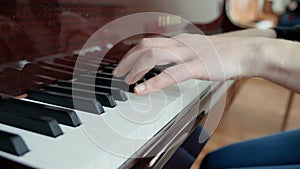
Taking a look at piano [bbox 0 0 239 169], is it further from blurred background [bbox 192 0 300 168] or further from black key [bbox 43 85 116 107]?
blurred background [bbox 192 0 300 168]

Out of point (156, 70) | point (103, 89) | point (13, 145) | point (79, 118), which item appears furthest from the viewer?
point (156, 70)

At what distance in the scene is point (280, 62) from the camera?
55 cm

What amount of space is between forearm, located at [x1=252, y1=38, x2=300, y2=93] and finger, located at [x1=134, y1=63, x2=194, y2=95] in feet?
0.46

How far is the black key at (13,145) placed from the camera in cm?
30

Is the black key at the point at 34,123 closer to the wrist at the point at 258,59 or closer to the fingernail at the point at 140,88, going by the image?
the fingernail at the point at 140,88

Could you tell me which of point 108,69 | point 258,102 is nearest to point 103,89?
point 108,69

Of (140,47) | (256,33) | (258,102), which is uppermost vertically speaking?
(140,47)

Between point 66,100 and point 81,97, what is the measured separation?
0.07 feet

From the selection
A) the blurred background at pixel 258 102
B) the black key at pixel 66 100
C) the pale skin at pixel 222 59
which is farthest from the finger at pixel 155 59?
the blurred background at pixel 258 102

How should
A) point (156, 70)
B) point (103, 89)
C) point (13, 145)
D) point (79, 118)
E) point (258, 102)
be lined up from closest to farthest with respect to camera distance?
point (13, 145) → point (79, 118) → point (103, 89) → point (156, 70) → point (258, 102)

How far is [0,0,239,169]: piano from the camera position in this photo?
330mm

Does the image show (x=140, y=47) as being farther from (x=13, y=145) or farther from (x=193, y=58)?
(x=13, y=145)

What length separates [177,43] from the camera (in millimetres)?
606

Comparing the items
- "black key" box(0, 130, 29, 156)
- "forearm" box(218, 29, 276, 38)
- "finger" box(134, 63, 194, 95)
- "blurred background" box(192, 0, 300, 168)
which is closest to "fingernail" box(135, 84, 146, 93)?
"finger" box(134, 63, 194, 95)
